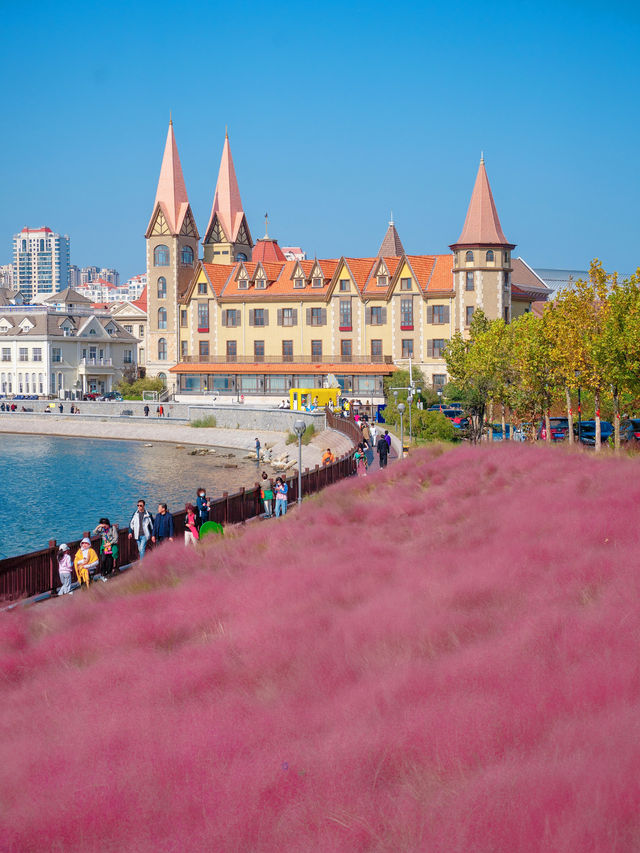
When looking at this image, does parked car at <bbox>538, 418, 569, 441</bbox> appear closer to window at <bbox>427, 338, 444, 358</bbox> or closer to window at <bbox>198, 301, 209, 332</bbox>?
window at <bbox>427, 338, 444, 358</bbox>

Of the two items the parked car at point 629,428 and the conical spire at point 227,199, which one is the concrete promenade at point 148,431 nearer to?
the parked car at point 629,428

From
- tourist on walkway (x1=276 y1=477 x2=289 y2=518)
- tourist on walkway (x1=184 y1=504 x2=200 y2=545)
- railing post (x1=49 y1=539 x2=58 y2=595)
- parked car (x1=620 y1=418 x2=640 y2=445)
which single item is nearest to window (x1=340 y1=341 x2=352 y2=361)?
parked car (x1=620 y1=418 x2=640 y2=445)

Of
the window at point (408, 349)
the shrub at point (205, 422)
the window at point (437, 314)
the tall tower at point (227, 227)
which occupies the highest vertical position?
the tall tower at point (227, 227)

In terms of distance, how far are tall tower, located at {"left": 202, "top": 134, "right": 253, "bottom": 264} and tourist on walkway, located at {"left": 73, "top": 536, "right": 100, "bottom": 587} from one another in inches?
2888

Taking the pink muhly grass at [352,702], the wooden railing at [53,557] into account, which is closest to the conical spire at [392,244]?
the wooden railing at [53,557]

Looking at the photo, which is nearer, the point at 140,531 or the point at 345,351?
the point at 140,531

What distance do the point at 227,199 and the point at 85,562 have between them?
76717 mm

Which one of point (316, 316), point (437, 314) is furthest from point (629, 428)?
point (316, 316)

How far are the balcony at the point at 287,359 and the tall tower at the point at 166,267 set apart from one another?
2627mm

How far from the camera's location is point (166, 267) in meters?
85.2

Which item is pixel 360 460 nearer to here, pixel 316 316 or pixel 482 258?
pixel 482 258

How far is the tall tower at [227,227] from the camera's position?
8925cm

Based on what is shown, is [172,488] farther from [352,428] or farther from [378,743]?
[378,743]

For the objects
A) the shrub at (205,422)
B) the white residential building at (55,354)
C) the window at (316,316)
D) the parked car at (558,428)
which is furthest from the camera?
the white residential building at (55,354)
